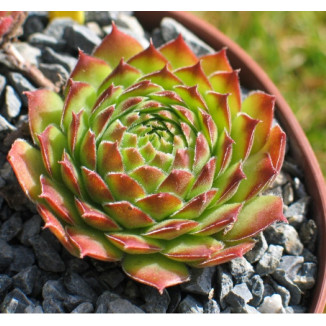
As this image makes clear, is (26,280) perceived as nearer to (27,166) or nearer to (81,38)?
(27,166)

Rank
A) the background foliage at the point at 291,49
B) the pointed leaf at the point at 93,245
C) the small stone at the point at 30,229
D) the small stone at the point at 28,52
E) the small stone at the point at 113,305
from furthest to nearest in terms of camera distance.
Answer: the background foliage at the point at 291,49
the small stone at the point at 28,52
the small stone at the point at 30,229
the small stone at the point at 113,305
the pointed leaf at the point at 93,245

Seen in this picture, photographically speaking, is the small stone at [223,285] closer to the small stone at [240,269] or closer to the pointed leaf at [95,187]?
the small stone at [240,269]

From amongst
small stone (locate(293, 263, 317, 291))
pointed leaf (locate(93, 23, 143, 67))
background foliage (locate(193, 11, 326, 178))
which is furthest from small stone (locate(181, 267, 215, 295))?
background foliage (locate(193, 11, 326, 178))

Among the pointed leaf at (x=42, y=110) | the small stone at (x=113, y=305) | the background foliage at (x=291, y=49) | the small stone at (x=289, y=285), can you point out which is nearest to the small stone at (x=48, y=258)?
the small stone at (x=113, y=305)

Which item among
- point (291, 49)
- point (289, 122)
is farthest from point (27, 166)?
point (291, 49)

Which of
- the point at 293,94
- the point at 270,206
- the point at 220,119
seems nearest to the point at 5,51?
the point at 220,119

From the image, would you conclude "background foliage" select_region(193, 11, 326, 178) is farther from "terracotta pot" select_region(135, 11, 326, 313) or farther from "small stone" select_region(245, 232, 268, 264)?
"small stone" select_region(245, 232, 268, 264)
